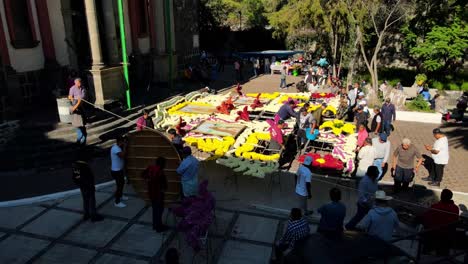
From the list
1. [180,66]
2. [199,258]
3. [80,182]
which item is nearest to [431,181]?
[199,258]

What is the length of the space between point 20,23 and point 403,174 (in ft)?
44.3

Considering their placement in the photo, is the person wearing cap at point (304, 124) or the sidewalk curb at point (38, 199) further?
the person wearing cap at point (304, 124)

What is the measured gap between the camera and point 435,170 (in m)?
9.55

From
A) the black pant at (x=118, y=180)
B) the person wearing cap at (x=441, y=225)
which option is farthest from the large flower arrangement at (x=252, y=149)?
the person wearing cap at (x=441, y=225)

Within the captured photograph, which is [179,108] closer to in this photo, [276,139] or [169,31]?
[276,139]

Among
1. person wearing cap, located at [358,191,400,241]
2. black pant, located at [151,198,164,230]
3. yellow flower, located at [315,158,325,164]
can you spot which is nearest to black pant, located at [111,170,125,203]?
black pant, located at [151,198,164,230]

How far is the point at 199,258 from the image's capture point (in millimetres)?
6629

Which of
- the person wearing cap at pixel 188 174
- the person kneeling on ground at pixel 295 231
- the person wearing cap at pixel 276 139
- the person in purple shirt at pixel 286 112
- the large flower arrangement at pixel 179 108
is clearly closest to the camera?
the person kneeling on ground at pixel 295 231

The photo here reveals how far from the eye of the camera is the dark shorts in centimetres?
887

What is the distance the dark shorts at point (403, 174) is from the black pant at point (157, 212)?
5.62m

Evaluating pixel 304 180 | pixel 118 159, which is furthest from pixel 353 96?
pixel 118 159

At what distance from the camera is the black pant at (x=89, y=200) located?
7.59 meters

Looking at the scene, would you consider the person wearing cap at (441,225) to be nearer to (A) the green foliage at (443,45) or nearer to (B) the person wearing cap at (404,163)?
(B) the person wearing cap at (404,163)

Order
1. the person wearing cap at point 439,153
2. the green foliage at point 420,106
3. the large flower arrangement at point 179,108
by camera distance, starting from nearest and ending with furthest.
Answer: the person wearing cap at point 439,153 → the large flower arrangement at point 179,108 → the green foliage at point 420,106
